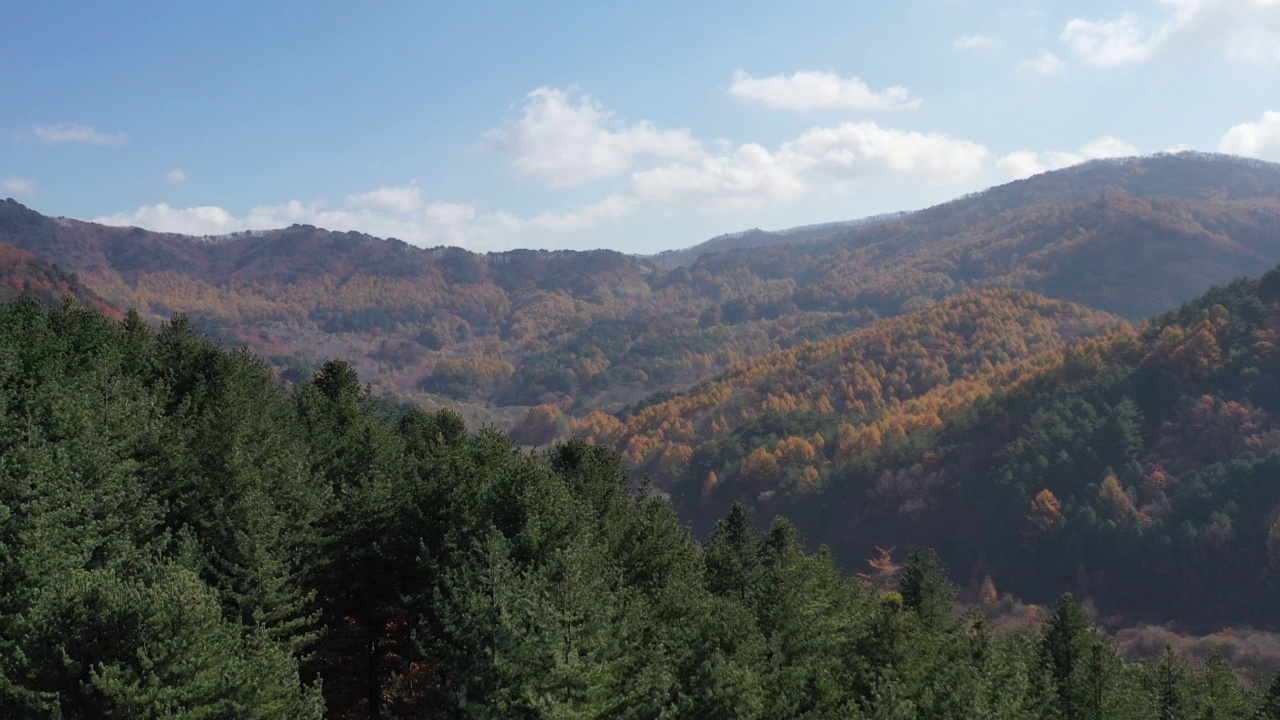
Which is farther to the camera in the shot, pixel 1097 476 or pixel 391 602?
pixel 1097 476

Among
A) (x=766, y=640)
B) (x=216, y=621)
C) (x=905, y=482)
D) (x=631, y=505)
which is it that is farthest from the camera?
(x=905, y=482)

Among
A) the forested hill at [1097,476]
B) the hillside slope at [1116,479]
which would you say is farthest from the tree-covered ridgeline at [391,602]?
the forested hill at [1097,476]

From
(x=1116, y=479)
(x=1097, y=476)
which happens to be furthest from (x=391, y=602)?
(x=1097, y=476)

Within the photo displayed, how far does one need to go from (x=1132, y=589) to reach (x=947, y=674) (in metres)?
110

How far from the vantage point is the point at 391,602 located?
1324 inches

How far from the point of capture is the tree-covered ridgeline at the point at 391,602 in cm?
2253

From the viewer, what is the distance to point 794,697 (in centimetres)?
3127

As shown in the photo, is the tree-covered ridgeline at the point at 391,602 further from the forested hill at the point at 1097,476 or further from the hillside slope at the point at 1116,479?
the forested hill at the point at 1097,476

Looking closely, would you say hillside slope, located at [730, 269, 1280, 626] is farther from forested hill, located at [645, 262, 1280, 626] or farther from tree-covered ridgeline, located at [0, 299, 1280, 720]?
tree-covered ridgeline, located at [0, 299, 1280, 720]

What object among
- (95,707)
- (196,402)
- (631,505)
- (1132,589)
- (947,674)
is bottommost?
(1132,589)

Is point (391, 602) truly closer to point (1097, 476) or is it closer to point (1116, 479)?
point (1116, 479)

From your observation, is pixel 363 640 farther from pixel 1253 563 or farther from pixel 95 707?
pixel 1253 563

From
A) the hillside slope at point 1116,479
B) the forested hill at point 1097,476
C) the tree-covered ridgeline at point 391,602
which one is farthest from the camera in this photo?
the forested hill at point 1097,476

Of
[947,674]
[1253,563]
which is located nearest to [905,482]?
[1253,563]
